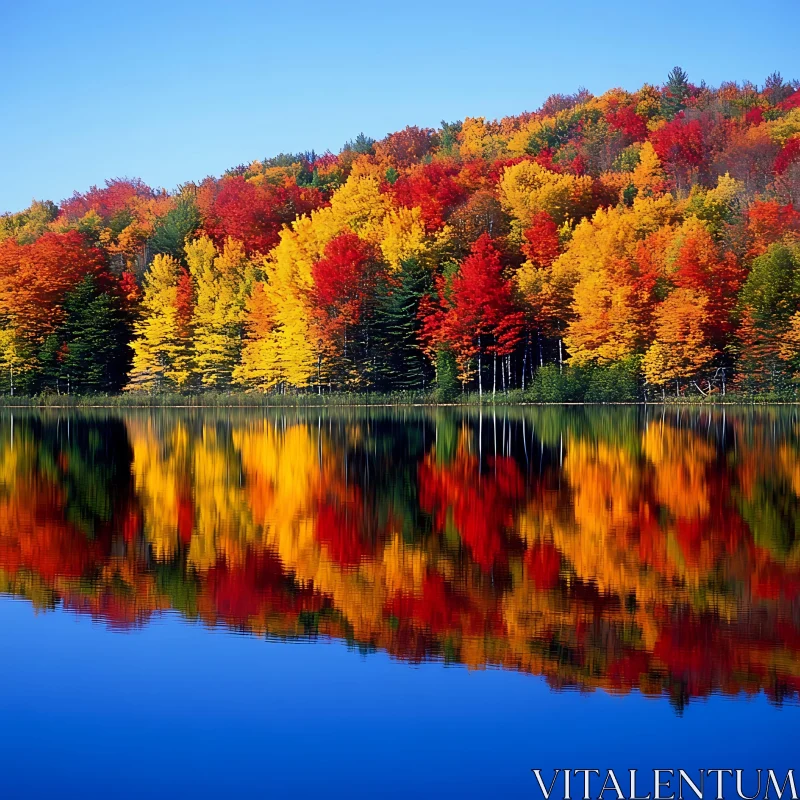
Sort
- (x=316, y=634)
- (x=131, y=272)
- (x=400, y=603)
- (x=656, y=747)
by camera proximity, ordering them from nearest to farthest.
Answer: (x=656, y=747), (x=316, y=634), (x=400, y=603), (x=131, y=272)

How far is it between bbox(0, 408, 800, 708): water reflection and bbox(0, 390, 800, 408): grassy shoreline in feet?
94.4

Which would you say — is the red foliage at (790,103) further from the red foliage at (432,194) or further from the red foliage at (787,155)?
the red foliage at (432,194)

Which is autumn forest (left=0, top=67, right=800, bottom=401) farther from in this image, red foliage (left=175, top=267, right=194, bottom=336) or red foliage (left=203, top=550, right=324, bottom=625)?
red foliage (left=203, top=550, right=324, bottom=625)

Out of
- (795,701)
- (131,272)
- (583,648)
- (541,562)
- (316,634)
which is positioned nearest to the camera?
(795,701)

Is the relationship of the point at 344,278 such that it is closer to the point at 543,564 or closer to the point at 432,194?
the point at 432,194

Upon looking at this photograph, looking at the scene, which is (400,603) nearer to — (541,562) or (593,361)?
(541,562)

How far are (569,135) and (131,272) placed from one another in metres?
43.8

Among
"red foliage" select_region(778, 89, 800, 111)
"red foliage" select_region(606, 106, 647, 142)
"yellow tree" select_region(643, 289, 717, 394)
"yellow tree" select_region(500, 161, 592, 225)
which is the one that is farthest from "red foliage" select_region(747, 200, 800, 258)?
"red foliage" select_region(778, 89, 800, 111)

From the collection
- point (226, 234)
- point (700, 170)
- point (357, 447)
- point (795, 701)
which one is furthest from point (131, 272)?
point (795, 701)

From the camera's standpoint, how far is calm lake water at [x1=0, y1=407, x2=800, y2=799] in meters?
7.68

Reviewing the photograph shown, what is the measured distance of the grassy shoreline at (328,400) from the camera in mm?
57531

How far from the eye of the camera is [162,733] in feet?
26.7

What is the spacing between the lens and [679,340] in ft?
187

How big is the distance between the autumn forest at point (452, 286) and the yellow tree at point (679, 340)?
0.36ft
